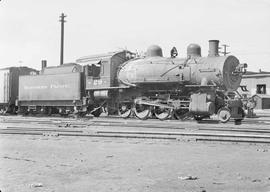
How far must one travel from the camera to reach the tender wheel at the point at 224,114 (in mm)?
15730

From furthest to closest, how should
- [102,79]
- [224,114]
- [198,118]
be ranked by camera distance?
[102,79], [198,118], [224,114]

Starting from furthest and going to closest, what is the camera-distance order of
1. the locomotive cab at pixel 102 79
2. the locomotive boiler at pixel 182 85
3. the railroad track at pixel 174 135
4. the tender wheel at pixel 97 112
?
1. the tender wheel at pixel 97 112
2. the locomotive cab at pixel 102 79
3. the locomotive boiler at pixel 182 85
4. the railroad track at pixel 174 135

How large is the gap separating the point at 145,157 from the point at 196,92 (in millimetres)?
10880

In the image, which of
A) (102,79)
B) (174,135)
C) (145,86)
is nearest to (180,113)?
(145,86)

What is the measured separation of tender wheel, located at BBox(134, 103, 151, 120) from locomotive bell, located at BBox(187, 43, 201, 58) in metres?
3.25

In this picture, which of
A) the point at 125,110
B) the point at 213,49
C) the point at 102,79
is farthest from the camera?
the point at 102,79

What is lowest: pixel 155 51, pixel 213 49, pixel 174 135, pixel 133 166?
pixel 133 166

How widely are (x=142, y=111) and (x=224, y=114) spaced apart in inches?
193

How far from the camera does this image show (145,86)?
19.9 meters

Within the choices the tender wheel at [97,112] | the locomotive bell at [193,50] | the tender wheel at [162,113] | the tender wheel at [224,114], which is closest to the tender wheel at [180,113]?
the tender wheel at [162,113]

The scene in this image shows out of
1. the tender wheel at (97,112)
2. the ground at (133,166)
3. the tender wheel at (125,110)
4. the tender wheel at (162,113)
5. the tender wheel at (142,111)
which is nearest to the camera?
the ground at (133,166)

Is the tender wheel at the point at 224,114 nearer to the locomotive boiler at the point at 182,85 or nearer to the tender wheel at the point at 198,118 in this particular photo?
the locomotive boiler at the point at 182,85

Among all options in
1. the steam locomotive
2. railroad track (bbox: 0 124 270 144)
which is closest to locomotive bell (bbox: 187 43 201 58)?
the steam locomotive

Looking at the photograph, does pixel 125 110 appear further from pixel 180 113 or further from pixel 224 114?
pixel 224 114
